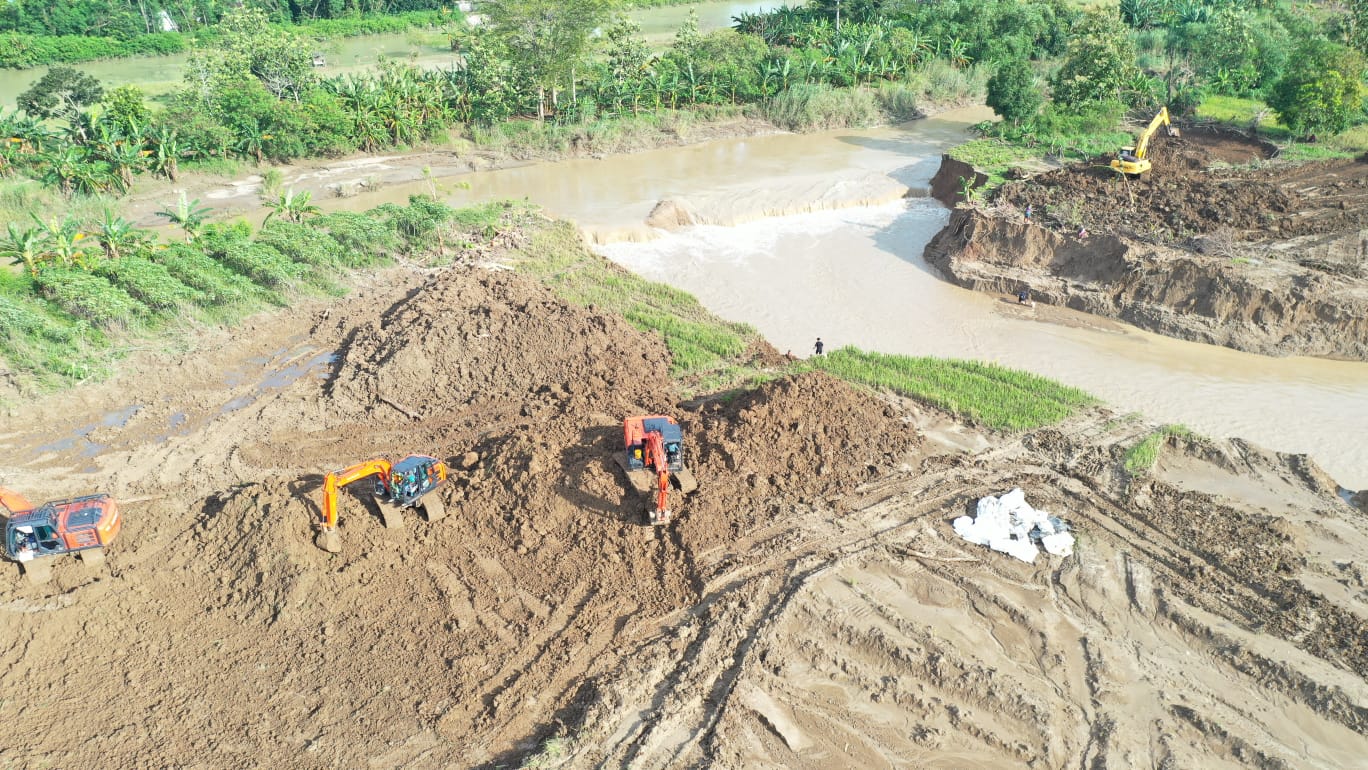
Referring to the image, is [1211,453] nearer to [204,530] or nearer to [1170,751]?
[1170,751]

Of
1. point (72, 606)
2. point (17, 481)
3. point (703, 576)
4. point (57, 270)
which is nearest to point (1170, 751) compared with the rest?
point (703, 576)

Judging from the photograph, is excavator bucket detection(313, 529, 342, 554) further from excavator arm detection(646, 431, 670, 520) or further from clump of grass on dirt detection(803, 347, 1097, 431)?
clump of grass on dirt detection(803, 347, 1097, 431)

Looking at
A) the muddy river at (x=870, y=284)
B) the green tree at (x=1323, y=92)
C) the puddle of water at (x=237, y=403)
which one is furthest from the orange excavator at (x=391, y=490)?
the green tree at (x=1323, y=92)

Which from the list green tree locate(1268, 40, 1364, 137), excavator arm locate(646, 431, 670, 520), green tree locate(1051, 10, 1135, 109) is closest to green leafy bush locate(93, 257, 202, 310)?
excavator arm locate(646, 431, 670, 520)

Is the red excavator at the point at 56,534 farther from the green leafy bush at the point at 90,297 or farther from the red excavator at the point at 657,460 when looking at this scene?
the red excavator at the point at 657,460

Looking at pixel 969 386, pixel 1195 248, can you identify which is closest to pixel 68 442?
pixel 969 386

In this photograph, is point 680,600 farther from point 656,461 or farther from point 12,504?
point 12,504

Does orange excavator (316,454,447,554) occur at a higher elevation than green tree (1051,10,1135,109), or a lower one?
lower
